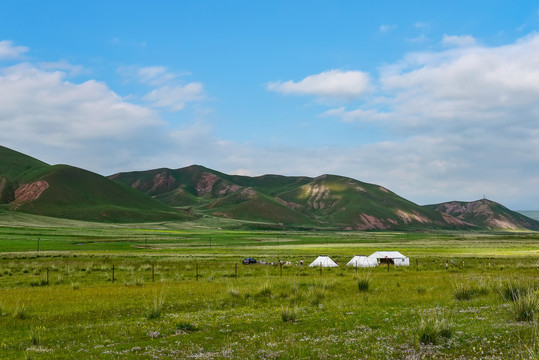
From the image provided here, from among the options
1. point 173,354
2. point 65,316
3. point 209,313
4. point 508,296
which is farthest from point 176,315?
point 508,296

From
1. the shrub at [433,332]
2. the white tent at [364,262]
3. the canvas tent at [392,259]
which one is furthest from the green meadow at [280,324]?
the canvas tent at [392,259]

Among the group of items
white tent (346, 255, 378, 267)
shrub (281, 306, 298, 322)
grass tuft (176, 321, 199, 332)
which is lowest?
white tent (346, 255, 378, 267)

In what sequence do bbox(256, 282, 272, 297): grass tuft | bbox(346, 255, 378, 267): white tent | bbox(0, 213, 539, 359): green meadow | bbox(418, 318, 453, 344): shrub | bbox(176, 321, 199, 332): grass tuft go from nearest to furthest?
bbox(0, 213, 539, 359): green meadow → bbox(418, 318, 453, 344): shrub → bbox(176, 321, 199, 332): grass tuft → bbox(256, 282, 272, 297): grass tuft → bbox(346, 255, 378, 267): white tent

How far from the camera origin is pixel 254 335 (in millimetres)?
15555

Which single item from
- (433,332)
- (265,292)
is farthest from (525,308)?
(265,292)

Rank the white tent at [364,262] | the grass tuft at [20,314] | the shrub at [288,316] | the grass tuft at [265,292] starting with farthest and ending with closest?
the white tent at [364,262] → the grass tuft at [265,292] → the grass tuft at [20,314] → the shrub at [288,316]

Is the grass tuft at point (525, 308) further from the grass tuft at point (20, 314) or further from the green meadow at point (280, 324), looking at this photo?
the grass tuft at point (20, 314)

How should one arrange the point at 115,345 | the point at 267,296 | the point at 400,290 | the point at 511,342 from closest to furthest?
the point at 511,342 < the point at 115,345 < the point at 267,296 < the point at 400,290

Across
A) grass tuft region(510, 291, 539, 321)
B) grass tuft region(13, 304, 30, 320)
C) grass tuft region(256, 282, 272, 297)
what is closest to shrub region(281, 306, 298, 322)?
grass tuft region(510, 291, 539, 321)

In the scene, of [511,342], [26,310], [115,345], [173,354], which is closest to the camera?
[511,342]

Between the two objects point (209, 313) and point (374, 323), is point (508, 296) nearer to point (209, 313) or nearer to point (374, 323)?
point (374, 323)

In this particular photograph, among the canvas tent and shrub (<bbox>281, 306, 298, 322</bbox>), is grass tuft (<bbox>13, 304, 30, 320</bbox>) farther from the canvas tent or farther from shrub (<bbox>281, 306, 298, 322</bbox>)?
the canvas tent

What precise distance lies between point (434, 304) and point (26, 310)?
2105cm

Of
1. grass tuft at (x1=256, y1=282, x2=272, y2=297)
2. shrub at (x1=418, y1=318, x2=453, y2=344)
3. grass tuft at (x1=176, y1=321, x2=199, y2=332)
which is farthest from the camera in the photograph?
grass tuft at (x1=256, y1=282, x2=272, y2=297)
